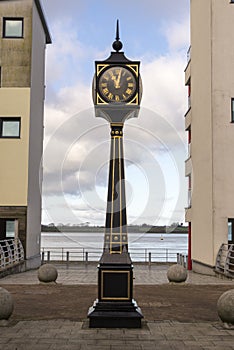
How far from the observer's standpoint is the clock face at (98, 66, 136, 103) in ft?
33.9

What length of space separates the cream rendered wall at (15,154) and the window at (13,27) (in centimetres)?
311

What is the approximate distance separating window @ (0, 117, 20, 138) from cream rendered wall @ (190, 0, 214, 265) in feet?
31.2

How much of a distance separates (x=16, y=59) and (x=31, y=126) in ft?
12.0

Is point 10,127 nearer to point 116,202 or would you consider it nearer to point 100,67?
point 100,67

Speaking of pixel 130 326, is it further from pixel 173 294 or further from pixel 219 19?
pixel 219 19

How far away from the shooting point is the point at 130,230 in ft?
34.1

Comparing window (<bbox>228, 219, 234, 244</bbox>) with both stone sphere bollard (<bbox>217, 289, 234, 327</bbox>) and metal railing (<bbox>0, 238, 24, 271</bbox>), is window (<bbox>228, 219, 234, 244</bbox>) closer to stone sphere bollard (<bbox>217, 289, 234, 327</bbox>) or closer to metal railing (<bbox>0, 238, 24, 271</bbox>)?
metal railing (<bbox>0, 238, 24, 271</bbox>)

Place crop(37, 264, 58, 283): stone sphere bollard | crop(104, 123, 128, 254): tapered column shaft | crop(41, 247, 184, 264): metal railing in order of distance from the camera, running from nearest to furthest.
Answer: crop(104, 123, 128, 254): tapered column shaft
crop(37, 264, 58, 283): stone sphere bollard
crop(41, 247, 184, 264): metal railing

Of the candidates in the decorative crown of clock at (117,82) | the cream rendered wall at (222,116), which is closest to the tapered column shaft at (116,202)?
the decorative crown of clock at (117,82)

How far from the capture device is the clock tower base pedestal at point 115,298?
9461 millimetres

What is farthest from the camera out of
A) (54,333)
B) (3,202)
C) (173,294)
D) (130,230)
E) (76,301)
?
(3,202)

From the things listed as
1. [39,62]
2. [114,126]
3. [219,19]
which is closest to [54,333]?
[114,126]

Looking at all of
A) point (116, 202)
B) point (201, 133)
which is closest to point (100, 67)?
point (116, 202)

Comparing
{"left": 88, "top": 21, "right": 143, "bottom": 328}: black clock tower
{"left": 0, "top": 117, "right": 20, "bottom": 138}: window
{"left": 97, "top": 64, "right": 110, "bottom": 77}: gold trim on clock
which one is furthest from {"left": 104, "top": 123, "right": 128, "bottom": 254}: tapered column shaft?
{"left": 0, "top": 117, "right": 20, "bottom": 138}: window
